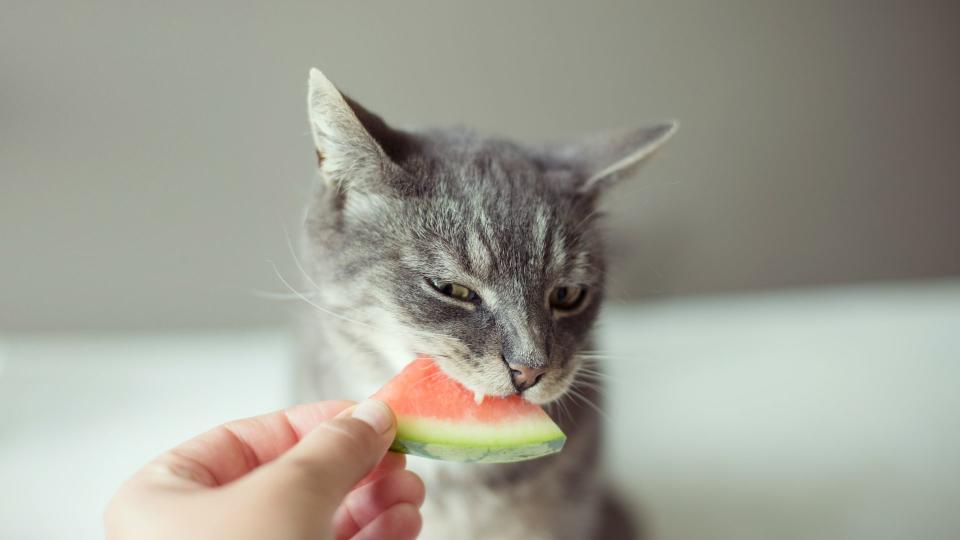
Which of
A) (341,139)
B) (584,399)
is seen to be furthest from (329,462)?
(584,399)

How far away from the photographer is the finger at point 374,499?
3.48ft

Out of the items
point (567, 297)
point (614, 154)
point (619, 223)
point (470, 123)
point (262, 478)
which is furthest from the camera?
point (619, 223)

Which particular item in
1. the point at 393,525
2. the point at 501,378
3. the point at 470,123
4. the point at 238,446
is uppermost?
the point at 470,123

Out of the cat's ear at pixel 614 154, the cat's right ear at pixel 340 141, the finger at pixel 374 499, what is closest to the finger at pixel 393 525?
the finger at pixel 374 499

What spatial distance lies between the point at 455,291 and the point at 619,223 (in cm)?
105

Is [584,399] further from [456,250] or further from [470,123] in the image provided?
[470,123]

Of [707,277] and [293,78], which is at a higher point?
[293,78]

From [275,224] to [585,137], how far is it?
0.95 metres

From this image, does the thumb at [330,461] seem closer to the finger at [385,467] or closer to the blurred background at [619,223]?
the finger at [385,467]

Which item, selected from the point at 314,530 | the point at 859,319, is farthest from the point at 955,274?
the point at 314,530

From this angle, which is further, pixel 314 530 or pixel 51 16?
pixel 51 16

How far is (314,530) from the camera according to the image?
74cm

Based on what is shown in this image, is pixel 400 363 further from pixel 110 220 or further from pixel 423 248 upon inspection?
pixel 110 220

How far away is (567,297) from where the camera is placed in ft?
4.00
